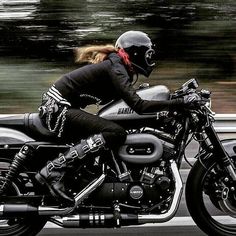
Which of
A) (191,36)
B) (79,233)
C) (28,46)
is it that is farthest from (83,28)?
(79,233)

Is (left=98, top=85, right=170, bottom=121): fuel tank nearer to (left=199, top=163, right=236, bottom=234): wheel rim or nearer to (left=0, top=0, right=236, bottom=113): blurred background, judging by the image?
(left=199, top=163, right=236, bottom=234): wheel rim

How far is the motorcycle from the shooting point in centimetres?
488

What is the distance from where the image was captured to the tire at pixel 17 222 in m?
4.98

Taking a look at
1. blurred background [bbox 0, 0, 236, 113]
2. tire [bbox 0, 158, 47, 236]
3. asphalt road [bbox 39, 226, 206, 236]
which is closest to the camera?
tire [bbox 0, 158, 47, 236]

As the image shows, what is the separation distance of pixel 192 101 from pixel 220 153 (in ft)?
1.68

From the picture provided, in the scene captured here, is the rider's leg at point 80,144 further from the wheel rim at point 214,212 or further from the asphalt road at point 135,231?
the wheel rim at point 214,212

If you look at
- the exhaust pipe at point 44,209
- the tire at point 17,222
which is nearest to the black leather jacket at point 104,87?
the exhaust pipe at point 44,209

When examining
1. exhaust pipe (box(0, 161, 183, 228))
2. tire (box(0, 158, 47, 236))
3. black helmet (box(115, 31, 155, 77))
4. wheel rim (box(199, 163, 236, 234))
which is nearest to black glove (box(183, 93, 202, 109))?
black helmet (box(115, 31, 155, 77))

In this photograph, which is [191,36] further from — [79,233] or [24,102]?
[79,233]

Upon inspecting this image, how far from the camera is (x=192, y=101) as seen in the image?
4770 mm

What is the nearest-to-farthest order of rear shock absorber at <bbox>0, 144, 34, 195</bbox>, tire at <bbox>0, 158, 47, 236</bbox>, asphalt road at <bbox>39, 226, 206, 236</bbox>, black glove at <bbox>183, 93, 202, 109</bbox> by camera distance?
black glove at <bbox>183, 93, 202, 109</bbox>, rear shock absorber at <bbox>0, 144, 34, 195</bbox>, tire at <bbox>0, 158, 47, 236</bbox>, asphalt road at <bbox>39, 226, 206, 236</bbox>

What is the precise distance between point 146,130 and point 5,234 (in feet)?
4.22

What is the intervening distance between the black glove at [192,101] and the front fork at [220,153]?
277mm

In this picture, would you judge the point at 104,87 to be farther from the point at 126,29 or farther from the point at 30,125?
the point at 126,29
